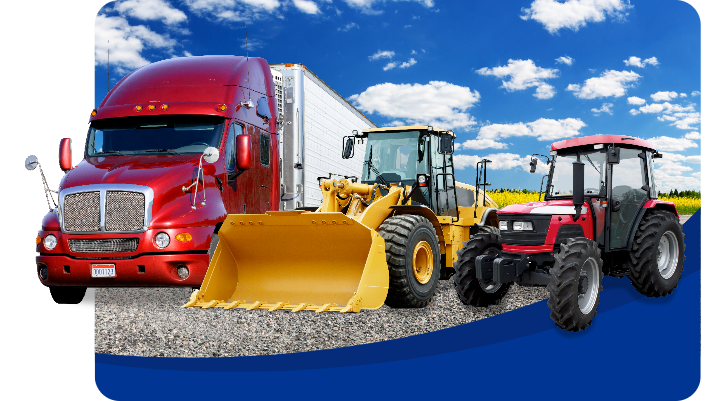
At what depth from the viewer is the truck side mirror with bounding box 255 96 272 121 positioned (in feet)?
23.4

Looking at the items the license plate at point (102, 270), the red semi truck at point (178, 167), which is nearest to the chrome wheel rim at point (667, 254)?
the red semi truck at point (178, 167)

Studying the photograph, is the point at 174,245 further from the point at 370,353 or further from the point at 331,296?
the point at 370,353

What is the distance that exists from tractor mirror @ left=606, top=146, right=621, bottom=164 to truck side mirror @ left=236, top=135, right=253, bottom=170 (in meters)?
3.68

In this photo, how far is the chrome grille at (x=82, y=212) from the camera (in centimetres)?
575

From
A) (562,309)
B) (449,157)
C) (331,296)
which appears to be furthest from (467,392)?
A: (449,157)

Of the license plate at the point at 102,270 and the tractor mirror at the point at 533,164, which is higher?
the tractor mirror at the point at 533,164

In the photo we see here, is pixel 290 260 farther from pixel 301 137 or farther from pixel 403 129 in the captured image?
pixel 403 129

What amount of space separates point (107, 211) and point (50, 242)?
600 millimetres

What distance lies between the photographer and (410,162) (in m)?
7.27

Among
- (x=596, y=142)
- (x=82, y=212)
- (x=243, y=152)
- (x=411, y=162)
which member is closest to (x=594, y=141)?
(x=596, y=142)

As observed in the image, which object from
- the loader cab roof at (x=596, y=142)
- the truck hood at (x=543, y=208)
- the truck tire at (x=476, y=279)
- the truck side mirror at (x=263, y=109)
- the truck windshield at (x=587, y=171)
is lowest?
the truck tire at (x=476, y=279)

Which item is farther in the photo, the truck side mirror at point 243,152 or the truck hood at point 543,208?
the truck side mirror at point 243,152

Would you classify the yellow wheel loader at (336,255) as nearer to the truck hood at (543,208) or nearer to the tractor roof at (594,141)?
the truck hood at (543,208)

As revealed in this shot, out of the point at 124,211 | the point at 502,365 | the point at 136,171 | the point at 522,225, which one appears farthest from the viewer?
the point at 136,171
